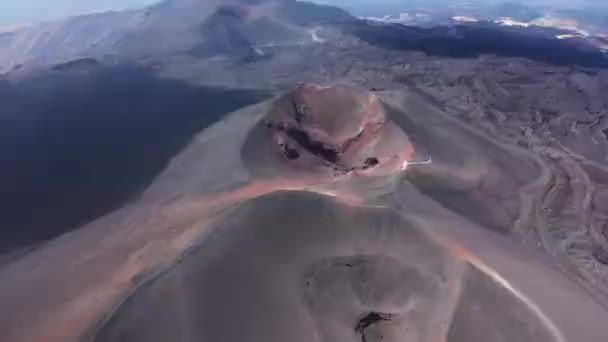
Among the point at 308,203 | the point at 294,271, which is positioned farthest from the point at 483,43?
the point at 294,271

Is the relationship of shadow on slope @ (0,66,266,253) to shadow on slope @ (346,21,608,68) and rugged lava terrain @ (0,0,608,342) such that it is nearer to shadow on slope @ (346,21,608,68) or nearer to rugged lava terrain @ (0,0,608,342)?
rugged lava terrain @ (0,0,608,342)

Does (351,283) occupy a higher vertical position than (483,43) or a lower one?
higher

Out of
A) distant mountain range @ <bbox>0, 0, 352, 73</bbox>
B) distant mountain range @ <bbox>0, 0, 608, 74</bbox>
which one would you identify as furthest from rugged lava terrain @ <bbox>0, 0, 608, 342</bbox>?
distant mountain range @ <bbox>0, 0, 352, 73</bbox>

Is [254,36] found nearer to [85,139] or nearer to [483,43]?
[483,43]

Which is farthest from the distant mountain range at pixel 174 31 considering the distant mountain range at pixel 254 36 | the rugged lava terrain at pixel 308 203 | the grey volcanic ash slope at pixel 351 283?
the grey volcanic ash slope at pixel 351 283

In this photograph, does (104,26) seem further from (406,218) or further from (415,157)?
(406,218)

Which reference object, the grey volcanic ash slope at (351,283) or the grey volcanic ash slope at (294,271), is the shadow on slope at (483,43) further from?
the grey volcanic ash slope at (351,283)
